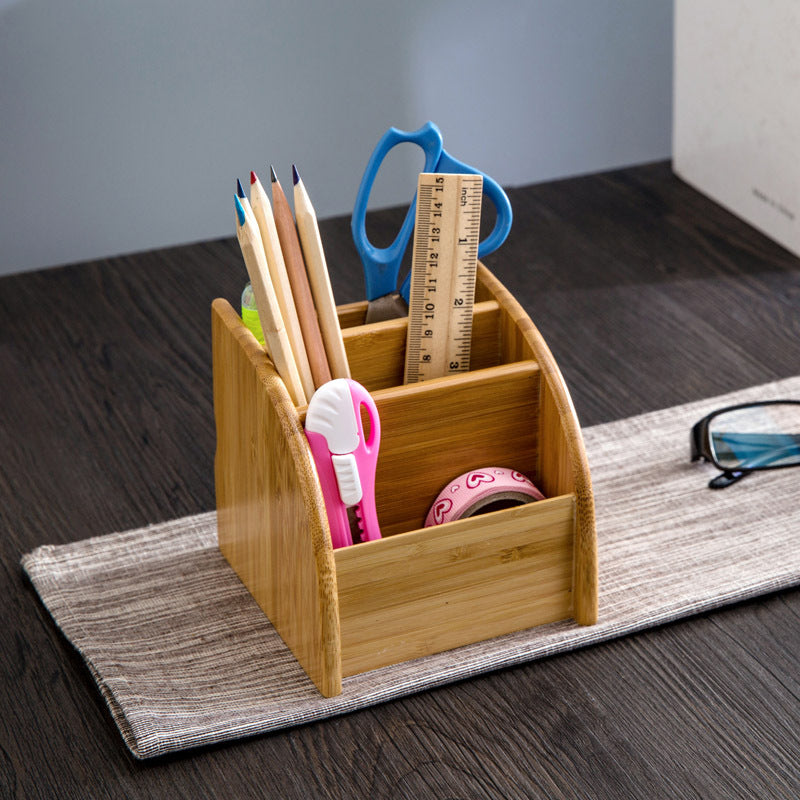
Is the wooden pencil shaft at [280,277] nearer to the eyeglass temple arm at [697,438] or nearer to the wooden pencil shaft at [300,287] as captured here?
the wooden pencil shaft at [300,287]

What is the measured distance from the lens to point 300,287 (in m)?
0.79

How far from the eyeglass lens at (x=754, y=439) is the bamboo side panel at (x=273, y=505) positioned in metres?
0.40

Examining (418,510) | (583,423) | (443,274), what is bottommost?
(583,423)

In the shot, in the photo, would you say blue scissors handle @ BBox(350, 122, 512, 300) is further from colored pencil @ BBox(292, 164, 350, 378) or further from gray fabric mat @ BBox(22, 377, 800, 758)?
gray fabric mat @ BBox(22, 377, 800, 758)

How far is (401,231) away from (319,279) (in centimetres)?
12

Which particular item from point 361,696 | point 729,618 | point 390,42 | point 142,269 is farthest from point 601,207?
point 361,696

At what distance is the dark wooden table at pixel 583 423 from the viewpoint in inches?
30.3

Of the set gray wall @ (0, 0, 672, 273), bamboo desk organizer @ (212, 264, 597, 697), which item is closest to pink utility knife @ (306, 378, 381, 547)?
bamboo desk organizer @ (212, 264, 597, 697)

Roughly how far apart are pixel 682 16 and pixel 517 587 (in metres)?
1.08

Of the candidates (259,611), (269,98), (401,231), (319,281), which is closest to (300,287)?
(319,281)

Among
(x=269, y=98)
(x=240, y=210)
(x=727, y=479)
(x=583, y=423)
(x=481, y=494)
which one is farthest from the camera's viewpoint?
(x=269, y=98)

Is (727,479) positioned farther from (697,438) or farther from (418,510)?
(418,510)

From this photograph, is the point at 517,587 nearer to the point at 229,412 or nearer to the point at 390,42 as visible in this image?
the point at 229,412

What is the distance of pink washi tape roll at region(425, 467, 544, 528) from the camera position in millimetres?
843
